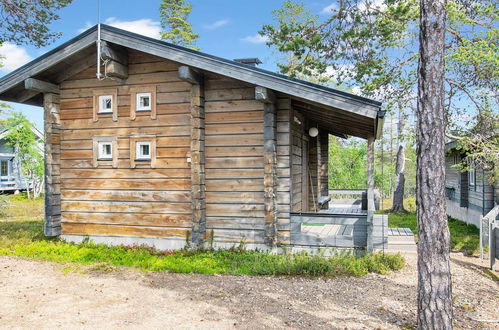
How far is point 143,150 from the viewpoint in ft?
33.3

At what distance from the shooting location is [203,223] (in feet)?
31.5

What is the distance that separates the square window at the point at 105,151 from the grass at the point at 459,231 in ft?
31.1

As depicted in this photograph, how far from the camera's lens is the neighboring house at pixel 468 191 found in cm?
1348

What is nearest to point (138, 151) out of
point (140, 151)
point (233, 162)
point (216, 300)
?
point (140, 151)

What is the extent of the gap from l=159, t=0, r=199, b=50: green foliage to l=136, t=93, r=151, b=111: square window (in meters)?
24.7

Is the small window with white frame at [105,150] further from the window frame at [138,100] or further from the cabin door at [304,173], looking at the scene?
the cabin door at [304,173]

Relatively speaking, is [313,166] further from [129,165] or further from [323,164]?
[129,165]

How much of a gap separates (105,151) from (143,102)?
1595 millimetres

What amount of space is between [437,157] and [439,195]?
17.5 inches

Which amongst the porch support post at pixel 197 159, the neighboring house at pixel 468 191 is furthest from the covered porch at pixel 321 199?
the neighboring house at pixel 468 191

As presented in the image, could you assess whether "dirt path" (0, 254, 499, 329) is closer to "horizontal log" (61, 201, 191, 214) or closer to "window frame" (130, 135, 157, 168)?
"horizontal log" (61, 201, 191, 214)

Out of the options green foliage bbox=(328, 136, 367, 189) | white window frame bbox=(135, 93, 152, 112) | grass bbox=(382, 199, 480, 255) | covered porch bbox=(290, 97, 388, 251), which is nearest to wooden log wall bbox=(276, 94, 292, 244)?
covered porch bbox=(290, 97, 388, 251)

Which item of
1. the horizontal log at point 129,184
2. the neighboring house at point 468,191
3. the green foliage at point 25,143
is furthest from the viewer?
the green foliage at point 25,143

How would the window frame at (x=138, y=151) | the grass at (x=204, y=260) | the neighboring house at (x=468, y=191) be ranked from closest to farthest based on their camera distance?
the grass at (x=204, y=260), the window frame at (x=138, y=151), the neighboring house at (x=468, y=191)
